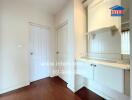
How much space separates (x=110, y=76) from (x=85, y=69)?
736mm

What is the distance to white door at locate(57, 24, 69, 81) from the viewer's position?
357 centimetres

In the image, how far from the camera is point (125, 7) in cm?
195

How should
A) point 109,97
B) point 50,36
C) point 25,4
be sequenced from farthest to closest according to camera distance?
1. point 50,36
2. point 25,4
3. point 109,97

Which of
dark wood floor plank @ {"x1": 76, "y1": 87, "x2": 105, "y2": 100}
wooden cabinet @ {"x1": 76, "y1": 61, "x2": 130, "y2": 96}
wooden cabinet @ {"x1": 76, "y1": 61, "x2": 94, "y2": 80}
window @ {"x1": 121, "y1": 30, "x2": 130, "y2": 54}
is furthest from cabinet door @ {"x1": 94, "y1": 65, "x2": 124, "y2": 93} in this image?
dark wood floor plank @ {"x1": 76, "y1": 87, "x2": 105, "y2": 100}

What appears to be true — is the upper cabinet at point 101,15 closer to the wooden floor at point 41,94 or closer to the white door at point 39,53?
the wooden floor at point 41,94

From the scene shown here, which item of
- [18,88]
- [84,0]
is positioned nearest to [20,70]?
[18,88]

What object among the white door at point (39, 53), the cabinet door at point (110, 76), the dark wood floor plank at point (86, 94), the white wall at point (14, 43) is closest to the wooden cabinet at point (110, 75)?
the cabinet door at point (110, 76)

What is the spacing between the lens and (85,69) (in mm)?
2428

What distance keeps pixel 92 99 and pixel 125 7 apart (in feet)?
6.79

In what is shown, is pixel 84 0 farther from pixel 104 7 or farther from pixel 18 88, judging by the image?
pixel 18 88

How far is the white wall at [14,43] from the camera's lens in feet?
9.31

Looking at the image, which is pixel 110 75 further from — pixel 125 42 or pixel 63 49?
pixel 63 49

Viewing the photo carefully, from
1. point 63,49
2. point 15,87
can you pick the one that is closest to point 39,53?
point 63,49

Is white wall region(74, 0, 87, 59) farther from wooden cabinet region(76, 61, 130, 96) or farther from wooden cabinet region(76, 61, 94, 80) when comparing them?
wooden cabinet region(76, 61, 130, 96)
